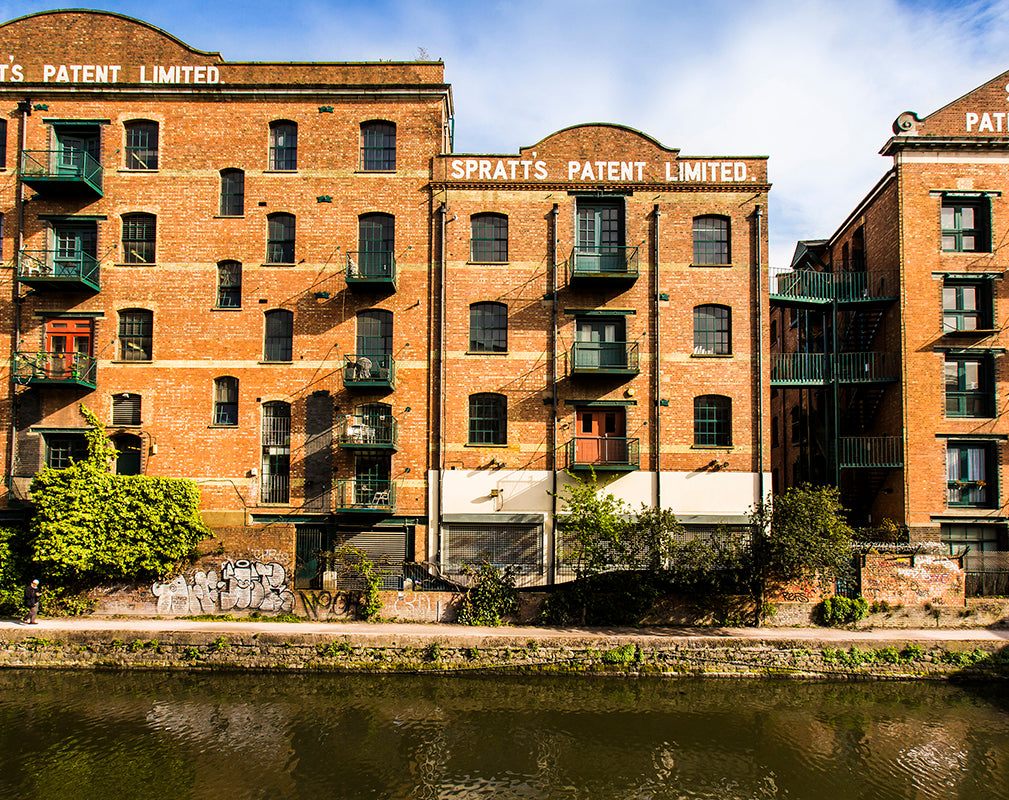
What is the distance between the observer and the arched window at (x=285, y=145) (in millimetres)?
22594

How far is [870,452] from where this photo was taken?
2181cm

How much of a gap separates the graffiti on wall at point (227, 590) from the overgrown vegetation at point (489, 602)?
5.01m

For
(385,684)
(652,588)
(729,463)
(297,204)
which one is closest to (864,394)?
(729,463)

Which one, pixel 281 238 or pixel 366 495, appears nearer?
pixel 366 495

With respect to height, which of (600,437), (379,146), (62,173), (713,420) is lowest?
(600,437)

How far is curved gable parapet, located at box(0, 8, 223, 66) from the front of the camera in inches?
882

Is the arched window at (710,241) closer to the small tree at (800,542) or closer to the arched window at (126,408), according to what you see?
the small tree at (800,542)

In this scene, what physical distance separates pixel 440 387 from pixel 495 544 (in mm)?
5322

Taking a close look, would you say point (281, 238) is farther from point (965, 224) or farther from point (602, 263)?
point (965, 224)

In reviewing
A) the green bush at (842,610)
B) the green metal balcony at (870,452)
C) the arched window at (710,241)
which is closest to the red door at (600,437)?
the arched window at (710,241)

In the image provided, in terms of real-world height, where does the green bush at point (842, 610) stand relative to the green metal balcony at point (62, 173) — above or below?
below

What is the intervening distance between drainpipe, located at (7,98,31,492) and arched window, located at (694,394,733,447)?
72.4ft

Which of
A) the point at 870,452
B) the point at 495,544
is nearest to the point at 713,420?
the point at 870,452

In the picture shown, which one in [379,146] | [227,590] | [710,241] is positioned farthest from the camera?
[379,146]
